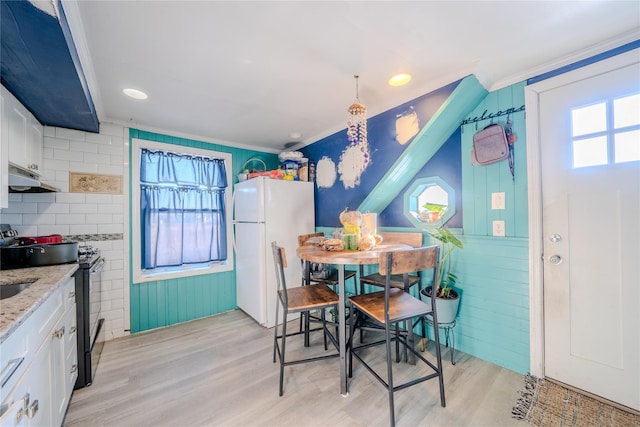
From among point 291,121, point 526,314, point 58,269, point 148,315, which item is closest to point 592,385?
point 526,314

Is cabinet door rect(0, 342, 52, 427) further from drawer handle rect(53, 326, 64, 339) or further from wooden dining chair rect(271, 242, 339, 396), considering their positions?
wooden dining chair rect(271, 242, 339, 396)

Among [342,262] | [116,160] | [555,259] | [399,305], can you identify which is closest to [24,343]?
[342,262]

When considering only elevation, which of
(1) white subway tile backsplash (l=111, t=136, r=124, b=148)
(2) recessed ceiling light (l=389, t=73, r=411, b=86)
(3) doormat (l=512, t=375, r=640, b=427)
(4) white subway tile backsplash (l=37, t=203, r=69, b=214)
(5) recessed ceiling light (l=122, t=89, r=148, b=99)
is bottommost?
(3) doormat (l=512, t=375, r=640, b=427)

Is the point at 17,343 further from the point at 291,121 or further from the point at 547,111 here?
the point at 547,111

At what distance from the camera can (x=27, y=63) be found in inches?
54.6

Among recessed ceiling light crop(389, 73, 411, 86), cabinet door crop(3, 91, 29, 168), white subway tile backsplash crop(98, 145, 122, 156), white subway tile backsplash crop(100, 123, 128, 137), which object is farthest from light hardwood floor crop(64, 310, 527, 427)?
recessed ceiling light crop(389, 73, 411, 86)

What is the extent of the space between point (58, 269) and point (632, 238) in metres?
3.54

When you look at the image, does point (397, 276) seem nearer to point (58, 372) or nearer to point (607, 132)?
point (607, 132)

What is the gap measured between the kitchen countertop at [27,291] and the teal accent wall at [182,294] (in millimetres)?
1259

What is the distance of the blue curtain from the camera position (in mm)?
2844

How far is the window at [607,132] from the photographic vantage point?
4.78 ft

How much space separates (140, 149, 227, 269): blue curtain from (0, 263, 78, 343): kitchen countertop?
123 cm

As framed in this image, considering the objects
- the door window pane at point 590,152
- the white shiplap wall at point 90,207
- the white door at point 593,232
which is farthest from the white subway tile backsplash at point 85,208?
the door window pane at point 590,152

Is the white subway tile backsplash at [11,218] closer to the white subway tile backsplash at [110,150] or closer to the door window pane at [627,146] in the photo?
the white subway tile backsplash at [110,150]
